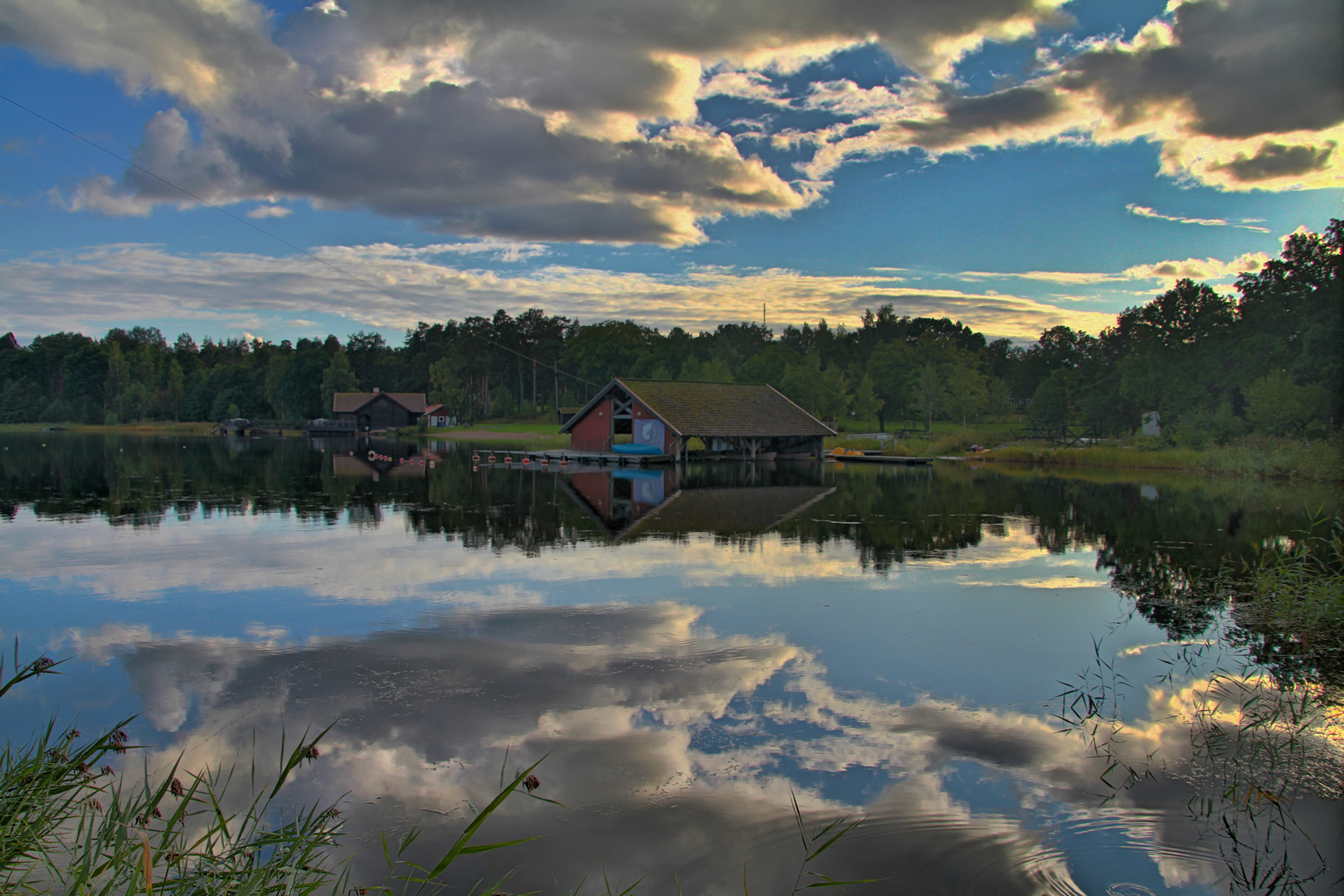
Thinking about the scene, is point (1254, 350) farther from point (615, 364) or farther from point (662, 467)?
point (615, 364)

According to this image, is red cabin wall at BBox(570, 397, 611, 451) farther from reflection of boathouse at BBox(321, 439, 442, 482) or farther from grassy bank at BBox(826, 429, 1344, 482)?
grassy bank at BBox(826, 429, 1344, 482)

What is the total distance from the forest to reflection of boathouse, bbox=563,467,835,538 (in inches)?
978

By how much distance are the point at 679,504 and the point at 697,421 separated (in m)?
18.1

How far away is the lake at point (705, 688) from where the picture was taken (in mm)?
5188

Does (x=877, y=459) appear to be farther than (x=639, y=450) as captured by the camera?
Yes

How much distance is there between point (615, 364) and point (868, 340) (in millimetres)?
33617

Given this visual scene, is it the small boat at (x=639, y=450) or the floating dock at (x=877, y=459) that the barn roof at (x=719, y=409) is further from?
the floating dock at (x=877, y=459)

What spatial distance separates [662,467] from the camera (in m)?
39.1

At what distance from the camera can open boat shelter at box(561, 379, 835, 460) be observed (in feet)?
136

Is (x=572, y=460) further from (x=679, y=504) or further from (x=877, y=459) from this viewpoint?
(x=679, y=504)

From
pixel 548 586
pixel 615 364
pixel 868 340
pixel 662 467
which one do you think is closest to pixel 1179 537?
pixel 548 586

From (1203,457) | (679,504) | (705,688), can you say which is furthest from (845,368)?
(705,688)

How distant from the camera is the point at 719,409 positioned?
4381 cm

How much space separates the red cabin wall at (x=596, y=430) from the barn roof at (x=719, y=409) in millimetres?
411
